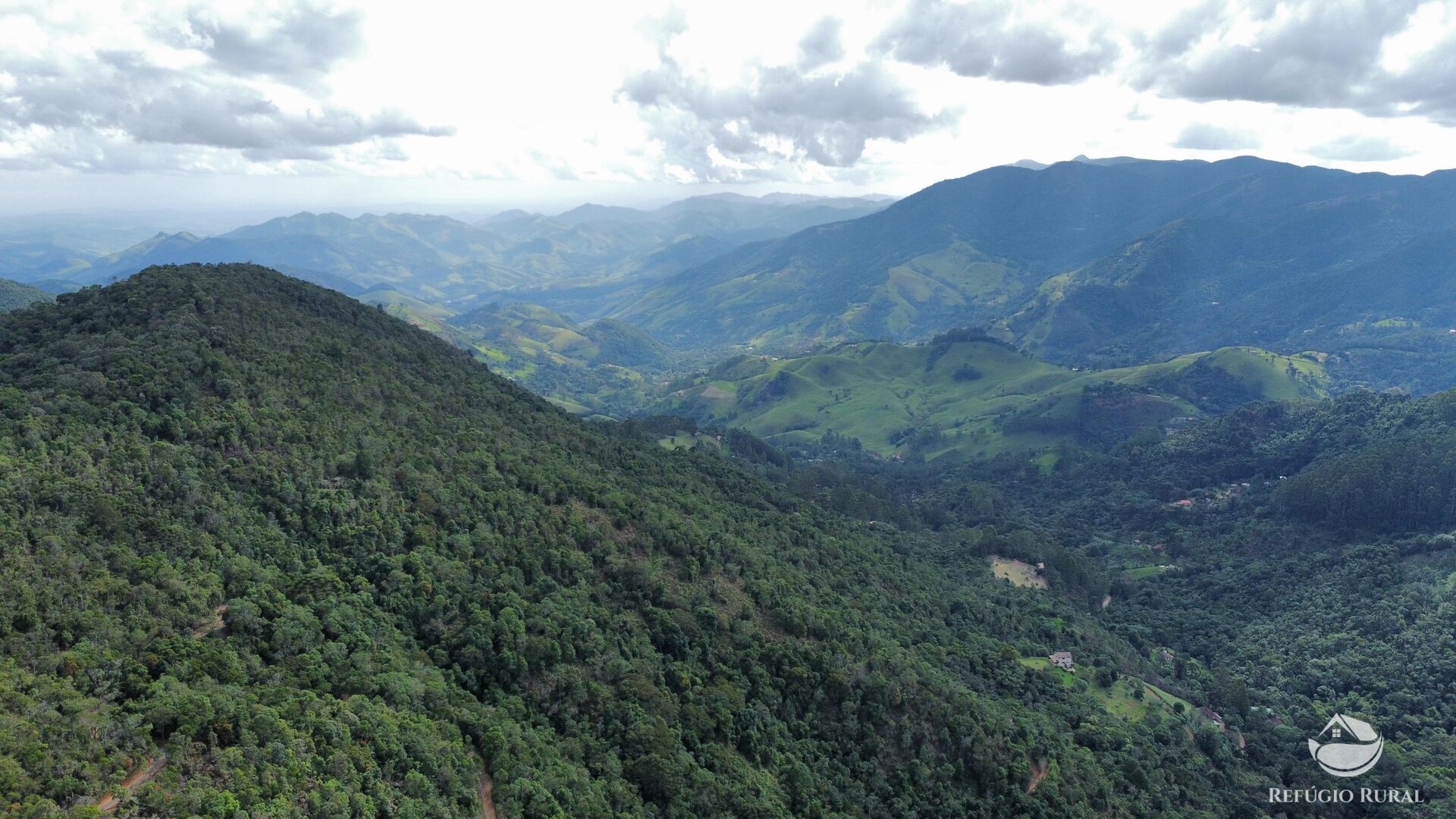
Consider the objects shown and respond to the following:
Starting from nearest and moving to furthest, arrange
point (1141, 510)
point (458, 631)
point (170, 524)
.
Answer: point (170, 524) < point (458, 631) < point (1141, 510)

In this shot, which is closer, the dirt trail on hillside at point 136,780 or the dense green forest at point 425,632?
the dirt trail on hillside at point 136,780

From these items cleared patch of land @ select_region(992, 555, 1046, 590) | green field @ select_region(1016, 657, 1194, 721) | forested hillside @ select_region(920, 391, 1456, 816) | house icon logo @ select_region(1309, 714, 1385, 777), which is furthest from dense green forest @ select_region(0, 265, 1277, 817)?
cleared patch of land @ select_region(992, 555, 1046, 590)

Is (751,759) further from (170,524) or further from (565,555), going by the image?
(170,524)

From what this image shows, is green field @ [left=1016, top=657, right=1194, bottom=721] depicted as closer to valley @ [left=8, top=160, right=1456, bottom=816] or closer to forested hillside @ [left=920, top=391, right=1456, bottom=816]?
valley @ [left=8, top=160, right=1456, bottom=816]

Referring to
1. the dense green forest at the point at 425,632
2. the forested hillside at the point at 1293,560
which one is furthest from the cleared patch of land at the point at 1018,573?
the dense green forest at the point at 425,632

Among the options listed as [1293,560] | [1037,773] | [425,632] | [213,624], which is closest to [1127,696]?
[1037,773]

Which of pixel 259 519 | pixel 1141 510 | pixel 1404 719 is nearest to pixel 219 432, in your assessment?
pixel 259 519

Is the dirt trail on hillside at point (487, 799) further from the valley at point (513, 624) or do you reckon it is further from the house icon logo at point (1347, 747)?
the house icon logo at point (1347, 747)
